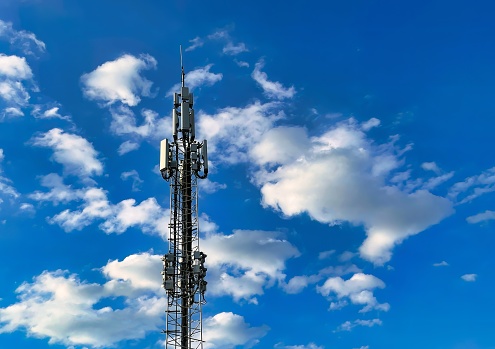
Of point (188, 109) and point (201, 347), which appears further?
point (188, 109)

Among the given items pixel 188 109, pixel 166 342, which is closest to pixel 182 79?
pixel 188 109

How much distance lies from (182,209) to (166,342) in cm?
1450

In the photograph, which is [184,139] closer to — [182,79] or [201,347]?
[182,79]

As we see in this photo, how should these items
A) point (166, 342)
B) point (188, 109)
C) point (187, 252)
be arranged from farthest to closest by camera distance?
point (188, 109) → point (187, 252) → point (166, 342)

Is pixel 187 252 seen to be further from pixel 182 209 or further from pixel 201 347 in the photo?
pixel 201 347

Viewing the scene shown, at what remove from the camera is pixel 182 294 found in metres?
69.1

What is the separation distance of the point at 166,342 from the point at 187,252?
986 cm

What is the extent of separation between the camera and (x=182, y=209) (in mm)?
72438

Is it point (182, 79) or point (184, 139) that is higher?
point (182, 79)

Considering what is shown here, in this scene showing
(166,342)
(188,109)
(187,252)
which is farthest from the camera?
(188,109)

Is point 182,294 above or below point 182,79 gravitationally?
below

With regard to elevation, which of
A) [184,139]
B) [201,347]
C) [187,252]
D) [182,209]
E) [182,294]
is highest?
[184,139]

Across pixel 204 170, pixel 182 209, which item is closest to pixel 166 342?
pixel 182 209

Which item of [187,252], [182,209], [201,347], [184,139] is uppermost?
[184,139]
